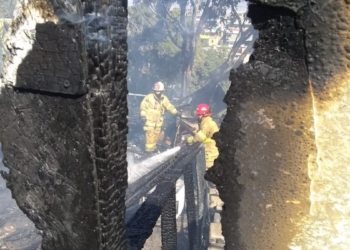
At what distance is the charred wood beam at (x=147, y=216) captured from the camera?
2.49 meters

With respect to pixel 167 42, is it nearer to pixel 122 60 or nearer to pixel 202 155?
pixel 202 155

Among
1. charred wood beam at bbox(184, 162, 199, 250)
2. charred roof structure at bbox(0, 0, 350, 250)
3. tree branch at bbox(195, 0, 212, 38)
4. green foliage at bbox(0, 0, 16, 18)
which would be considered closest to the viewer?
charred roof structure at bbox(0, 0, 350, 250)

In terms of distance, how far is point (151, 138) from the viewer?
35.6 ft

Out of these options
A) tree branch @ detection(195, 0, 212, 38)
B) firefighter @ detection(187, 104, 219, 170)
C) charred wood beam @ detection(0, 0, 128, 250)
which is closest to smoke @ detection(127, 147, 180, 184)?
firefighter @ detection(187, 104, 219, 170)

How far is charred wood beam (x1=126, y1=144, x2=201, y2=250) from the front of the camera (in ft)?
8.17

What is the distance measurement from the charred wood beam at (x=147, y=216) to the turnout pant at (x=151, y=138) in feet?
23.0

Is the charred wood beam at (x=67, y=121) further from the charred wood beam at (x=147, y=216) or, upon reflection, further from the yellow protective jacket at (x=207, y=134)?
the yellow protective jacket at (x=207, y=134)

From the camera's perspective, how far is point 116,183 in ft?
6.03

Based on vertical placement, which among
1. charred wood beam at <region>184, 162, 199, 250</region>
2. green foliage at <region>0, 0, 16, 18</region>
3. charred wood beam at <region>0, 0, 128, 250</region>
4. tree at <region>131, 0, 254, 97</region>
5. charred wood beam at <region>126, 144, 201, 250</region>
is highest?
green foliage at <region>0, 0, 16, 18</region>

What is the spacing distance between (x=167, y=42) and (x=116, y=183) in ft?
61.8

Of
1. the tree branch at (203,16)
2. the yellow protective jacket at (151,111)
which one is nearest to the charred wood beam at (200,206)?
the yellow protective jacket at (151,111)

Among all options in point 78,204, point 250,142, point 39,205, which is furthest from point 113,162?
point 250,142

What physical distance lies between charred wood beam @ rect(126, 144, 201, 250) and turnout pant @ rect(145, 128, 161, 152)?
7.02m

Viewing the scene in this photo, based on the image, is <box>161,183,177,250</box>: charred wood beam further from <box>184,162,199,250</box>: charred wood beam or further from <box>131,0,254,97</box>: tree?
<box>131,0,254,97</box>: tree
